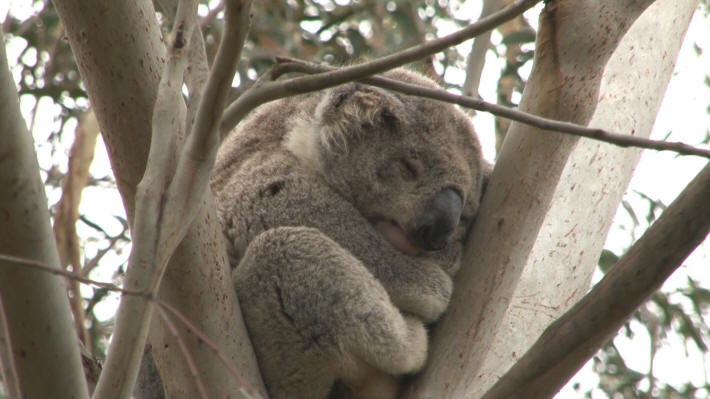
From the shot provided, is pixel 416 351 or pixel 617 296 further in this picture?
pixel 416 351

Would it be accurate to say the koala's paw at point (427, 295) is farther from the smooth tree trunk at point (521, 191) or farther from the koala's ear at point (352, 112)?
the koala's ear at point (352, 112)

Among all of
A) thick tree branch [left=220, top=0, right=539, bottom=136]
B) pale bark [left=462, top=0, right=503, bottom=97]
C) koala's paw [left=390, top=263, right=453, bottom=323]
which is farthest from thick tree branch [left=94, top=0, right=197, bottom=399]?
pale bark [left=462, top=0, right=503, bottom=97]

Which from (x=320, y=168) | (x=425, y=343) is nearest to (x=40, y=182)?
(x=425, y=343)

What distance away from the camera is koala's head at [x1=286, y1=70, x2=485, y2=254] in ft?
10.3

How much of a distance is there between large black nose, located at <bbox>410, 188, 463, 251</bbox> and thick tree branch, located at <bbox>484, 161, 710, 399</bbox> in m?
0.99

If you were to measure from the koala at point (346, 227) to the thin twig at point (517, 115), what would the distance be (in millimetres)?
982

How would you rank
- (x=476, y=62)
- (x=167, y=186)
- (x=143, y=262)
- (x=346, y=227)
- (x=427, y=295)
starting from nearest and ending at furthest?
(x=143, y=262)
(x=167, y=186)
(x=427, y=295)
(x=346, y=227)
(x=476, y=62)

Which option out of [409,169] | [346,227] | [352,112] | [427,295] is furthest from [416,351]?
[352,112]

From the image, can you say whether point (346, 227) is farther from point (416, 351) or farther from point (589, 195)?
point (589, 195)

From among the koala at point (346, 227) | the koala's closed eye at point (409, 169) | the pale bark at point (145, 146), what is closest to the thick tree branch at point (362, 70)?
the pale bark at point (145, 146)

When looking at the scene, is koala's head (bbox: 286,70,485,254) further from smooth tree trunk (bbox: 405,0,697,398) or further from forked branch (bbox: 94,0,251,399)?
forked branch (bbox: 94,0,251,399)

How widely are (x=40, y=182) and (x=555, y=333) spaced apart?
114 centimetres

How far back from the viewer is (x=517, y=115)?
5.57 ft

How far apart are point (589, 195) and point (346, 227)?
862 millimetres
